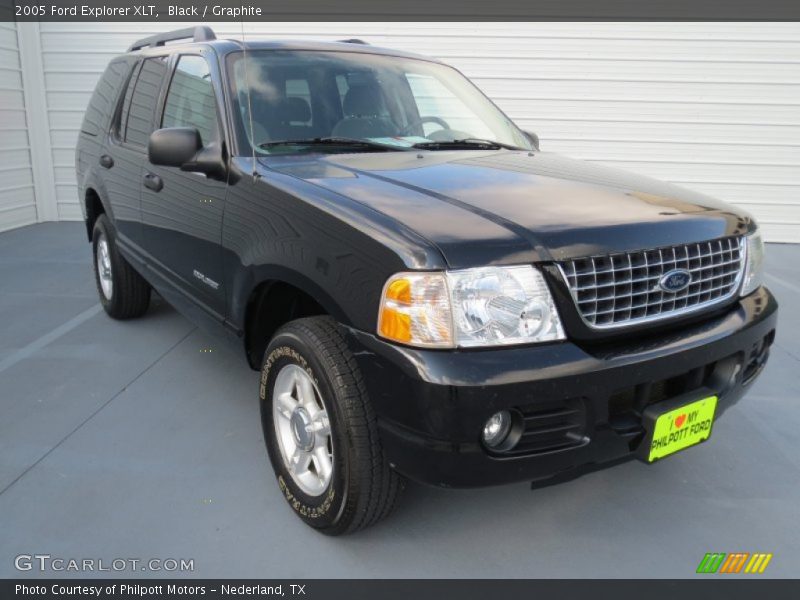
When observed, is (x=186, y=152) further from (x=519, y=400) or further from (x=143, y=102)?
(x=519, y=400)

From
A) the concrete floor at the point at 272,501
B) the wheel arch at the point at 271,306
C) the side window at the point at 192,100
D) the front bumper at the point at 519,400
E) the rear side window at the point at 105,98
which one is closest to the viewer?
the front bumper at the point at 519,400

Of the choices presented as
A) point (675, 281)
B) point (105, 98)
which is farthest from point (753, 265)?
point (105, 98)

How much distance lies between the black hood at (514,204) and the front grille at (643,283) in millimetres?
38

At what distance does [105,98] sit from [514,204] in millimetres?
3517

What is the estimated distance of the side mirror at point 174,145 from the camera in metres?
2.63

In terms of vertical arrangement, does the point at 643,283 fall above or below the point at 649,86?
below

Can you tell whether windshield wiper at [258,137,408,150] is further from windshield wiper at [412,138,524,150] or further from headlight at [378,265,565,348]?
headlight at [378,265,565,348]

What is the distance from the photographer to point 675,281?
2.04 meters

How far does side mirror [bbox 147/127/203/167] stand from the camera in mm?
2627

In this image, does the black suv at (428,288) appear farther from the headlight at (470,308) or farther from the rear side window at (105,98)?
the rear side window at (105,98)

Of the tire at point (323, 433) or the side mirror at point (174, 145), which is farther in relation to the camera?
the side mirror at point (174, 145)

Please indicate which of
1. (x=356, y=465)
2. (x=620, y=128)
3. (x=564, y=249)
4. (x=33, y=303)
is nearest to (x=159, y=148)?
(x=356, y=465)

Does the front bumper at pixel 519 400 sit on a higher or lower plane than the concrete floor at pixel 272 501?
higher
